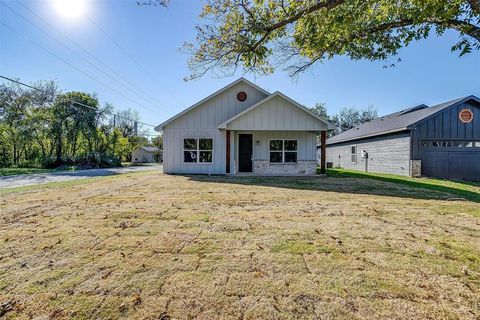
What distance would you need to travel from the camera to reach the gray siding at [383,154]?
14994 millimetres

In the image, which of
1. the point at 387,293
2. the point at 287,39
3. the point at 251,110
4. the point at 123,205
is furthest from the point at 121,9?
the point at 387,293

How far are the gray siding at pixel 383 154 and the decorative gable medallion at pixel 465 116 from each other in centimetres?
323

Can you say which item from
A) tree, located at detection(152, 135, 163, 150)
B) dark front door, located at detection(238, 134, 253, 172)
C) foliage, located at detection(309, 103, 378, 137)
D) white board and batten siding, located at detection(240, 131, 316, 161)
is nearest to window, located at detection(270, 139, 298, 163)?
white board and batten siding, located at detection(240, 131, 316, 161)

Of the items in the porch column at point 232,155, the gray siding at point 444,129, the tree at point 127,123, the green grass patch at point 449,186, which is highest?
the tree at point 127,123

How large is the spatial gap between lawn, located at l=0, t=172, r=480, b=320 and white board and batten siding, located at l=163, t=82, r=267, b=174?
895 cm

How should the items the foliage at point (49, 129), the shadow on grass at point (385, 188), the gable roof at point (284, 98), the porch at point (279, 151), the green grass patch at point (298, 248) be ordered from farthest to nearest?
the foliage at point (49, 129)
the porch at point (279, 151)
the gable roof at point (284, 98)
the shadow on grass at point (385, 188)
the green grass patch at point (298, 248)

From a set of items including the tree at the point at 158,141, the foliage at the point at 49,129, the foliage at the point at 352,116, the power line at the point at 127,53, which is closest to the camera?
the power line at the point at 127,53

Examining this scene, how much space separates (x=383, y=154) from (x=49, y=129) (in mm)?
31014

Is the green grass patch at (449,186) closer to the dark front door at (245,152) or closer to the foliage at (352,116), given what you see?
the dark front door at (245,152)

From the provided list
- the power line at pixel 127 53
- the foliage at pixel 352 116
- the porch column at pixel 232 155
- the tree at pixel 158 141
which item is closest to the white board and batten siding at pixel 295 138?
the porch column at pixel 232 155

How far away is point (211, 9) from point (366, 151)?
671 inches

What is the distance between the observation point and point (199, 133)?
14141mm

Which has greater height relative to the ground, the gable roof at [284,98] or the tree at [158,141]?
the tree at [158,141]

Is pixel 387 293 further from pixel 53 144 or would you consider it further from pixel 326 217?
pixel 53 144
